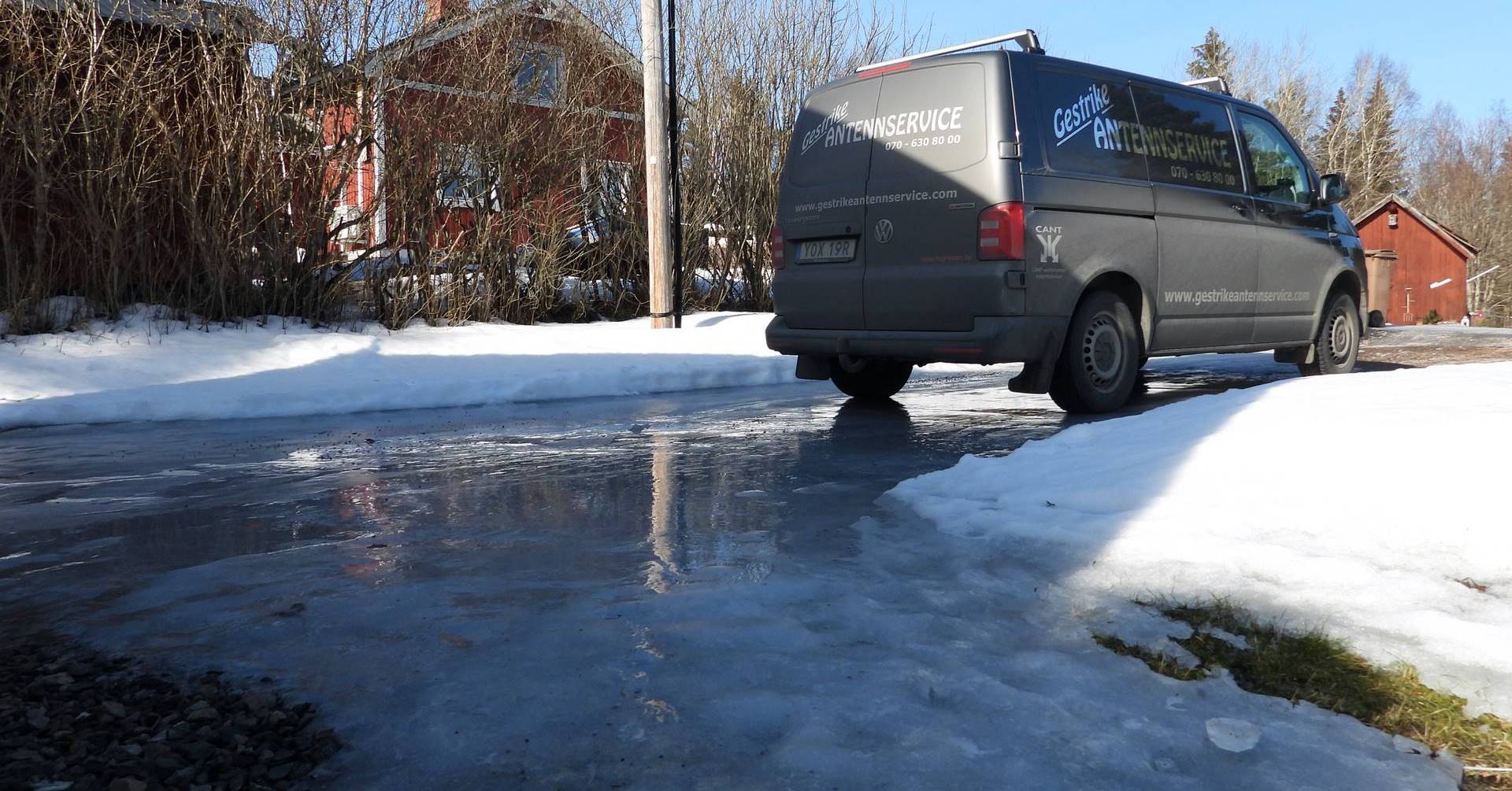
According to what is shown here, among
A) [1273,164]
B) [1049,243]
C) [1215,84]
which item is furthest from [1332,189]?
[1049,243]

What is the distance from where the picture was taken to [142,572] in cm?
420

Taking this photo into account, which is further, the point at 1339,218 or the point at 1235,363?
the point at 1235,363

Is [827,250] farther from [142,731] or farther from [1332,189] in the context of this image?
[142,731]

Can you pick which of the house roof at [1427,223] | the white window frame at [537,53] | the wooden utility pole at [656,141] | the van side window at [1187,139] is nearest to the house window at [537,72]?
the white window frame at [537,53]

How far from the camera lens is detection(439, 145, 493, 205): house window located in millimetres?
14516

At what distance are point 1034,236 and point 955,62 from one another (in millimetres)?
1187

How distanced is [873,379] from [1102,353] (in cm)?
189

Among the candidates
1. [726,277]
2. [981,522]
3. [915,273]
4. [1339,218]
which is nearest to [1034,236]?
[915,273]

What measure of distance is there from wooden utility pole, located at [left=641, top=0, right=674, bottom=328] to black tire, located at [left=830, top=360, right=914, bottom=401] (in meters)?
6.37

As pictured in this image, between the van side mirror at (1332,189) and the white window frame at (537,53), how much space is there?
9029 millimetres

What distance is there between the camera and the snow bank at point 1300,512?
11.2 feet

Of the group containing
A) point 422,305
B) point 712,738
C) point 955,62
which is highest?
point 955,62

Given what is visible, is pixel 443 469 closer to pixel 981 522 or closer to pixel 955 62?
pixel 981 522

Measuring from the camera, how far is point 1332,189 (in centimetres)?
980
